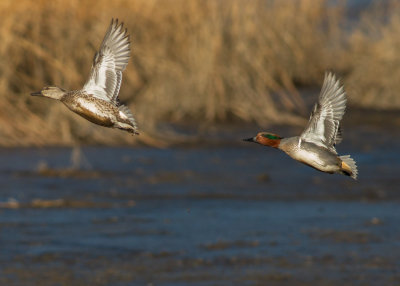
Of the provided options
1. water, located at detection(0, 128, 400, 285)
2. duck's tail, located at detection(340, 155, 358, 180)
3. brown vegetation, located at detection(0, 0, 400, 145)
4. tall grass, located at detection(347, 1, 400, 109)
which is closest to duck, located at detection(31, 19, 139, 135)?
duck's tail, located at detection(340, 155, 358, 180)

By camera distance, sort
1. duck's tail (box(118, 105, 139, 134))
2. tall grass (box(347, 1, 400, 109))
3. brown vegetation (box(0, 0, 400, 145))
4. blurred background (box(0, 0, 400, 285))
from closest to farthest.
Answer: duck's tail (box(118, 105, 139, 134)) → blurred background (box(0, 0, 400, 285)) → brown vegetation (box(0, 0, 400, 145)) → tall grass (box(347, 1, 400, 109))

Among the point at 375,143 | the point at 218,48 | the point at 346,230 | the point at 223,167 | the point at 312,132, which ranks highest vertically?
the point at 218,48

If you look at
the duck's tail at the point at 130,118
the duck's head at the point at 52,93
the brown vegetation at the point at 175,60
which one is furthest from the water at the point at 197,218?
the duck's tail at the point at 130,118

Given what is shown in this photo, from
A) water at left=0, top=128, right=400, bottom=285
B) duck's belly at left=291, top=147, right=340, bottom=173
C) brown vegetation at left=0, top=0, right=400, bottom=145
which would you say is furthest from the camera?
brown vegetation at left=0, top=0, right=400, bottom=145

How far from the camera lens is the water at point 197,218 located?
1056 cm

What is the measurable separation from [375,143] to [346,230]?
5118 millimetres

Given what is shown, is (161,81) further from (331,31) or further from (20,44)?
(331,31)

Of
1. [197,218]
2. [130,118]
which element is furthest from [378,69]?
[130,118]

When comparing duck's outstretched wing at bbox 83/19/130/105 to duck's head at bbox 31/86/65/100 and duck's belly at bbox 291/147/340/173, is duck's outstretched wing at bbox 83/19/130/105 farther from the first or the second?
duck's belly at bbox 291/147/340/173

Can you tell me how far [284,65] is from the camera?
19.3 m

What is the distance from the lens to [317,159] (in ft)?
13.3

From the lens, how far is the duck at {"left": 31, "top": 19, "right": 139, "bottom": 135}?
13.0 feet

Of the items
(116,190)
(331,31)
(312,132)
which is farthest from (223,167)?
(312,132)

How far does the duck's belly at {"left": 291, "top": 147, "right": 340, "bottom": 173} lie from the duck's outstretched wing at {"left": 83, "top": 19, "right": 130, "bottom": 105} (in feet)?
2.50
